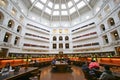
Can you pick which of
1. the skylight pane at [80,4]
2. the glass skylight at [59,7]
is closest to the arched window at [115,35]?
the glass skylight at [59,7]

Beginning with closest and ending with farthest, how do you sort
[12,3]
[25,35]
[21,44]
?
[12,3]
[21,44]
[25,35]

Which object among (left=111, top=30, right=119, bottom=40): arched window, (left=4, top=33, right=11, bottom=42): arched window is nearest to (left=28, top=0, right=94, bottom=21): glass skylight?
(left=4, top=33, right=11, bottom=42): arched window

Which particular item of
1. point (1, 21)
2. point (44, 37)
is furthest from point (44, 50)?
point (1, 21)

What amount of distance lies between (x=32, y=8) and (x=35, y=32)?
783 cm

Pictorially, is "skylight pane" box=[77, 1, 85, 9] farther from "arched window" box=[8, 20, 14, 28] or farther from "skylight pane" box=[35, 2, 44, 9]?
"arched window" box=[8, 20, 14, 28]

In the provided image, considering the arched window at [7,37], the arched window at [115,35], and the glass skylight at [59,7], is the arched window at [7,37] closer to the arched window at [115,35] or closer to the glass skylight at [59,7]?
the glass skylight at [59,7]

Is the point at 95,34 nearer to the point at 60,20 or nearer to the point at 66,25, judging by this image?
the point at 66,25

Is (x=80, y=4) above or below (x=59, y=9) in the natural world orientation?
below

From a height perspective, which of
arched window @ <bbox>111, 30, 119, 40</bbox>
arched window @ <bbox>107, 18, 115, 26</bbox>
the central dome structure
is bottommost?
arched window @ <bbox>111, 30, 119, 40</bbox>

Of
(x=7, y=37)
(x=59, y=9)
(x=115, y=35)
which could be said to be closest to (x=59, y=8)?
(x=59, y=9)

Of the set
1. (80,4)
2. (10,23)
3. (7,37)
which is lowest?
(7,37)

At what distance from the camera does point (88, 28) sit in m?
22.3

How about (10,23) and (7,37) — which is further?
(10,23)

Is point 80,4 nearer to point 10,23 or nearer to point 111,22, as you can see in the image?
point 111,22
